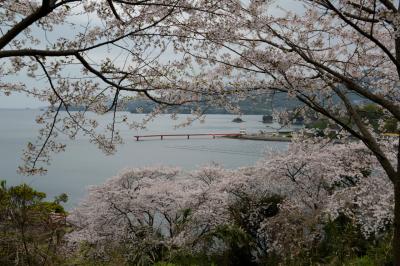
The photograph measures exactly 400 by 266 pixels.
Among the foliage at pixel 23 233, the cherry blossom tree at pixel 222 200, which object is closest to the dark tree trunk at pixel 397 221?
the foliage at pixel 23 233

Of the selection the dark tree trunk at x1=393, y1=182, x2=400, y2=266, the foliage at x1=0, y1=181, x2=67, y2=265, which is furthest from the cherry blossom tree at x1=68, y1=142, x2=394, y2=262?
the foliage at x1=0, y1=181, x2=67, y2=265

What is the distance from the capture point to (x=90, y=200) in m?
11.2

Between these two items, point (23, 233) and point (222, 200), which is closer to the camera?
point (23, 233)

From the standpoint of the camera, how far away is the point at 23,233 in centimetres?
396

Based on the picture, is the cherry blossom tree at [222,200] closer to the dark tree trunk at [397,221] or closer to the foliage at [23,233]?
the dark tree trunk at [397,221]

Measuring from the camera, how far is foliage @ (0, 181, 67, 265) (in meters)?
3.95

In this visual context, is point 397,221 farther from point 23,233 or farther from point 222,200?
point 222,200

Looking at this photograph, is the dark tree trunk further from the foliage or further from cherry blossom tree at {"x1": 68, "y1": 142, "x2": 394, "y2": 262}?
cherry blossom tree at {"x1": 68, "y1": 142, "x2": 394, "y2": 262}

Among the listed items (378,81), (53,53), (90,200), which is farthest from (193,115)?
(90,200)

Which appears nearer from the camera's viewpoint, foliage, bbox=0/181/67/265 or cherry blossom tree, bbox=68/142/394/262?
foliage, bbox=0/181/67/265

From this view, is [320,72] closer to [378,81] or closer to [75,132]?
[378,81]

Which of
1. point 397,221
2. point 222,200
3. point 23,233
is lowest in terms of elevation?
point 222,200

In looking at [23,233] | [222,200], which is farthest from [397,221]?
[222,200]

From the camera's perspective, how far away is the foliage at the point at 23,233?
3949 mm
